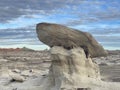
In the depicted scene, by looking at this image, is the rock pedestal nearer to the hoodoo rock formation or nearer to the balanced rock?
the hoodoo rock formation

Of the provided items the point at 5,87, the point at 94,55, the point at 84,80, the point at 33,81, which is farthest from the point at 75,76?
the point at 5,87

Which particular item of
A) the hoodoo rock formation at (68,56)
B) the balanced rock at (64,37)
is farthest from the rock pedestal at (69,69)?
the balanced rock at (64,37)

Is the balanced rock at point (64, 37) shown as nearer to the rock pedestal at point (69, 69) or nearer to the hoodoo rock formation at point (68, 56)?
the hoodoo rock formation at point (68, 56)

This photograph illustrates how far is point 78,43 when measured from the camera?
76.1 feet

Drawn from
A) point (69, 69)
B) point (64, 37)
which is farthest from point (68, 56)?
point (64, 37)

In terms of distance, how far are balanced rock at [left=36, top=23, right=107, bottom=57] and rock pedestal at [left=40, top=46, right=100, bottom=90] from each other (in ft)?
1.14

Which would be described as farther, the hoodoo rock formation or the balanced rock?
the balanced rock

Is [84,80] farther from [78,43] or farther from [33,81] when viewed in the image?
[33,81]

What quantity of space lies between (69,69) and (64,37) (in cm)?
184

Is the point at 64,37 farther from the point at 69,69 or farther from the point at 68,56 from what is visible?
the point at 69,69

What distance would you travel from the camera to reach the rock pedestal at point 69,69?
22.6 m

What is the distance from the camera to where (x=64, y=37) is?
22.8 m

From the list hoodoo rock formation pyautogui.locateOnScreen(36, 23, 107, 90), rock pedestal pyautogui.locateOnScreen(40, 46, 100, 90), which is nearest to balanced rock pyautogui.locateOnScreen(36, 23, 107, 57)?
hoodoo rock formation pyautogui.locateOnScreen(36, 23, 107, 90)

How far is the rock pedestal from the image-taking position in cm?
2256
